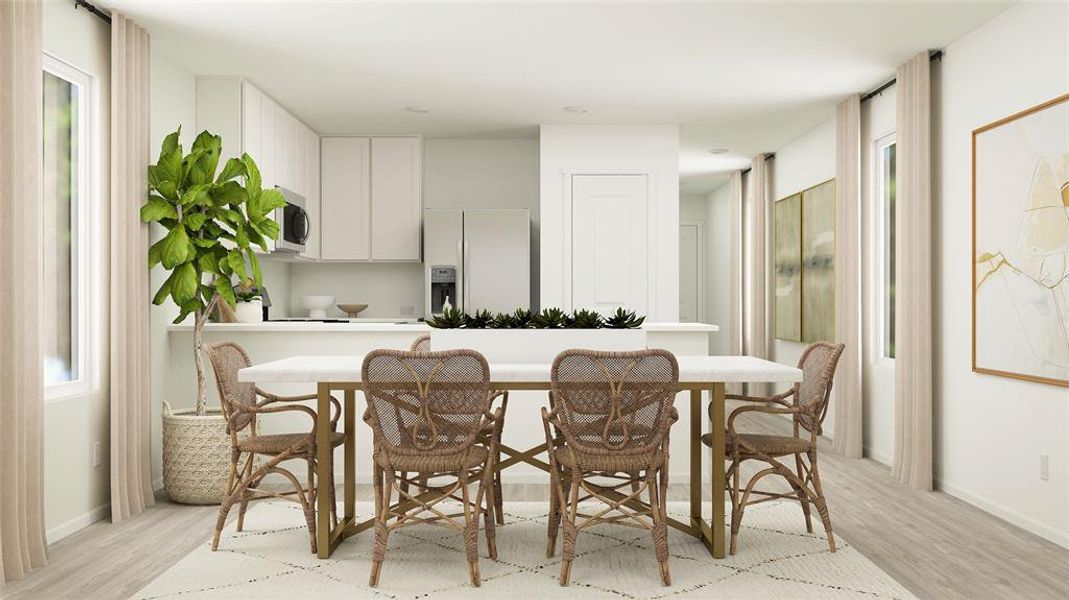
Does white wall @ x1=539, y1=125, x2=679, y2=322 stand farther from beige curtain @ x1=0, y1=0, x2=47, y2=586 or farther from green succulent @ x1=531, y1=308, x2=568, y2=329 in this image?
beige curtain @ x1=0, y1=0, x2=47, y2=586

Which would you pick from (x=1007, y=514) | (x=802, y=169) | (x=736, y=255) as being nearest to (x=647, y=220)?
(x=802, y=169)

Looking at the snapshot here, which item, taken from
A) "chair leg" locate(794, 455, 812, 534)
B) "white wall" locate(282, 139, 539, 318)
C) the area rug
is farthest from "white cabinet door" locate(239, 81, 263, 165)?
"chair leg" locate(794, 455, 812, 534)

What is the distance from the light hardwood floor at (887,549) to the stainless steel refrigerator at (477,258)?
Result: 264 cm

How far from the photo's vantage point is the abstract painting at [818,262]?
6.70m

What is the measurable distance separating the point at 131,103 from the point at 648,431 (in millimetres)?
3252

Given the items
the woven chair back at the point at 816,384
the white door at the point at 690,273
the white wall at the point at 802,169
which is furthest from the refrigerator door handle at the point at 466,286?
the white door at the point at 690,273

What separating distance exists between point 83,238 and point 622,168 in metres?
4.31

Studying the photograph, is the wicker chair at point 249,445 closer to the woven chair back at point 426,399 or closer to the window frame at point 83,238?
the woven chair back at point 426,399

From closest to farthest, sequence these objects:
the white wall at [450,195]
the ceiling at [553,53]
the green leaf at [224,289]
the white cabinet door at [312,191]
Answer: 1. the ceiling at [553,53]
2. the green leaf at [224,289]
3. the white cabinet door at [312,191]
4. the white wall at [450,195]

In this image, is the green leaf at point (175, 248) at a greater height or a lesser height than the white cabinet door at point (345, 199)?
lesser

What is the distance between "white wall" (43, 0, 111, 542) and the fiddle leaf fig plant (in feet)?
0.91

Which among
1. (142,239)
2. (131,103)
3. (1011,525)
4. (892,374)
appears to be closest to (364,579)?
(142,239)

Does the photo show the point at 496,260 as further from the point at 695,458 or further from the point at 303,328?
the point at 695,458

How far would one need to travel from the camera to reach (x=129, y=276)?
4320 millimetres
